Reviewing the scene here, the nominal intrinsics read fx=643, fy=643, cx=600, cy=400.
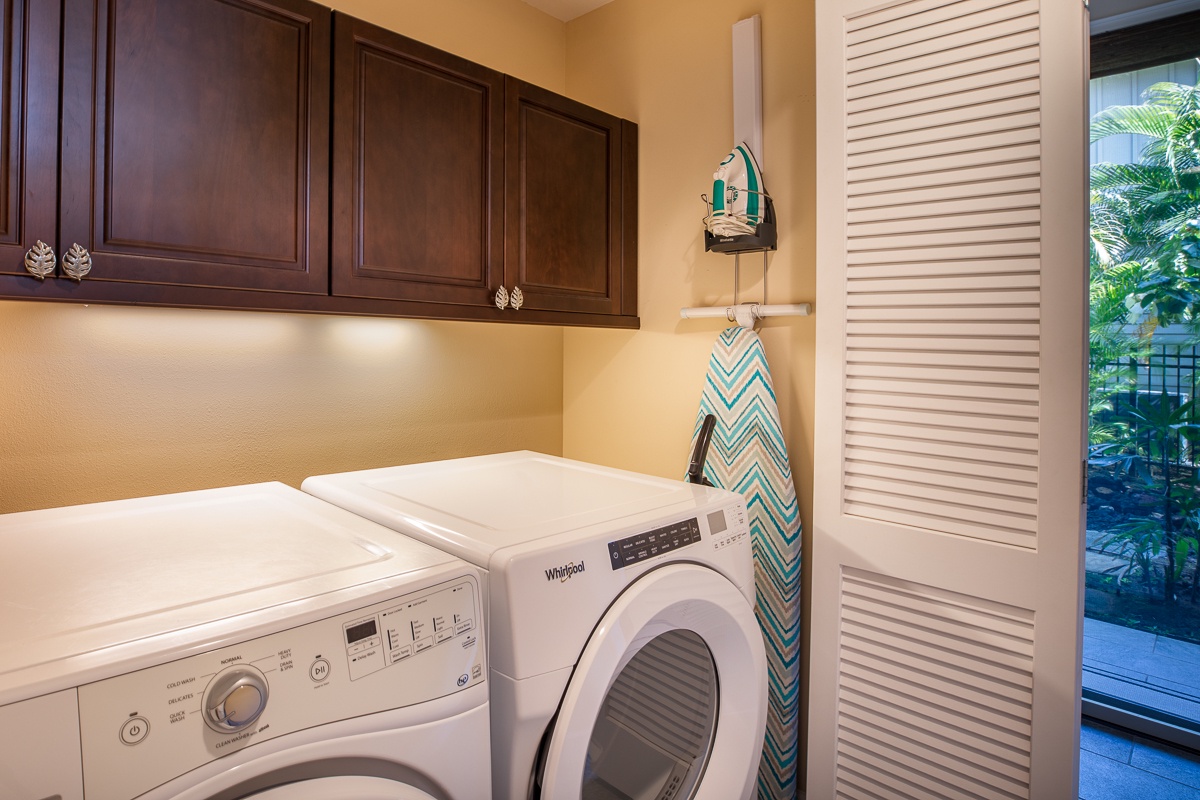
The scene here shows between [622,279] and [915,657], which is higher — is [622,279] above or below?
above

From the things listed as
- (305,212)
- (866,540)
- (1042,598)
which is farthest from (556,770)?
(305,212)

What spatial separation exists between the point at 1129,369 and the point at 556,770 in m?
2.00

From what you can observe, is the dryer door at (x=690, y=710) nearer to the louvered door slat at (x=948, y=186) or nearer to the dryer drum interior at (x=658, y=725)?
the dryer drum interior at (x=658, y=725)

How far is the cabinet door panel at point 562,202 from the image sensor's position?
1822mm

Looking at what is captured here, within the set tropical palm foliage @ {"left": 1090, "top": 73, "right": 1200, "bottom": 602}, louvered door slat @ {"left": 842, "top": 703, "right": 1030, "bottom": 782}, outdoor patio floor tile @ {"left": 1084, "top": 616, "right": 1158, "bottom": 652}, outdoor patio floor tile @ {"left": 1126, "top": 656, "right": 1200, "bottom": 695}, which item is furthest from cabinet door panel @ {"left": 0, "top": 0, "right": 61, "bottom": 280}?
outdoor patio floor tile @ {"left": 1126, "top": 656, "right": 1200, "bottom": 695}

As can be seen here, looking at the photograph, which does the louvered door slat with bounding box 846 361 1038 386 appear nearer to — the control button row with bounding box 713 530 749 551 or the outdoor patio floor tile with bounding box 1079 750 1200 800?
the control button row with bounding box 713 530 749 551

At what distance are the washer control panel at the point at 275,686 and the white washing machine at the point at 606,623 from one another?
13 centimetres

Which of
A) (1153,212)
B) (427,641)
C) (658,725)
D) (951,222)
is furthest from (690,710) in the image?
(1153,212)

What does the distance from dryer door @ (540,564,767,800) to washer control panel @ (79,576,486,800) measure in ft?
1.59

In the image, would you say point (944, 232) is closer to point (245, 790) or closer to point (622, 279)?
point (622, 279)

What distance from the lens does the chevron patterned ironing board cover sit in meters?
1.79

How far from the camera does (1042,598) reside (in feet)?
4.48

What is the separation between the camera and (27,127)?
1.07 meters

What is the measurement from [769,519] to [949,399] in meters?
0.58
